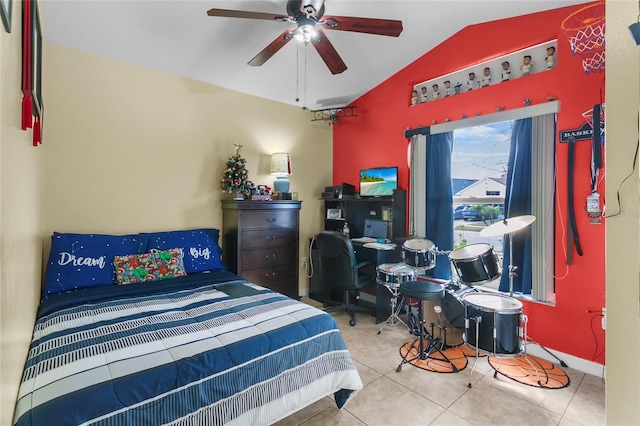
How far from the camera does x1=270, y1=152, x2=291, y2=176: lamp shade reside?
3713 mm

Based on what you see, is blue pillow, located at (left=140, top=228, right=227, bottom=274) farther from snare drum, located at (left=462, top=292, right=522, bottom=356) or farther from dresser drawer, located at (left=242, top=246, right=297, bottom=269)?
snare drum, located at (left=462, top=292, right=522, bottom=356)

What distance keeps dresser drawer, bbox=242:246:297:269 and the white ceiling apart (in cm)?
190

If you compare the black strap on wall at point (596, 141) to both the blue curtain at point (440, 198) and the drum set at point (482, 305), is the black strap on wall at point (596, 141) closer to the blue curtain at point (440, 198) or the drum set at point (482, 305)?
the drum set at point (482, 305)

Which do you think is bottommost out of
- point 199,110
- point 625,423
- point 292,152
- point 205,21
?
point 625,423

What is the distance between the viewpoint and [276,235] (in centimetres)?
347

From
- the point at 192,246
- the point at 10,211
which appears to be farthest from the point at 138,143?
the point at 10,211

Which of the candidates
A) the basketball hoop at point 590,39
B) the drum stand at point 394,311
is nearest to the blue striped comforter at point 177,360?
the drum stand at point 394,311

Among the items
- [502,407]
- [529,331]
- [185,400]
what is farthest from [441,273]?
[185,400]

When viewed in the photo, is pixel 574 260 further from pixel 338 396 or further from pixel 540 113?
pixel 338 396

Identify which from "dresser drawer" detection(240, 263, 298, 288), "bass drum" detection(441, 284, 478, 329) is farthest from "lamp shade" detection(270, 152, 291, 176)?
"bass drum" detection(441, 284, 478, 329)

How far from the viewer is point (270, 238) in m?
3.42

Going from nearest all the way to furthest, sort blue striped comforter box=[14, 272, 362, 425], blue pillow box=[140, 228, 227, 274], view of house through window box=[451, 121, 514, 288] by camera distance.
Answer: blue striped comforter box=[14, 272, 362, 425]
blue pillow box=[140, 228, 227, 274]
view of house through window box=[451, 121, 514, 288]

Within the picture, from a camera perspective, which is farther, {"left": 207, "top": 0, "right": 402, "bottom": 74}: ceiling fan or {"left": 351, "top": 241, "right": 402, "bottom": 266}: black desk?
{"left": 351, "top": 241, "right": 402, "bottom": 266}: black desk

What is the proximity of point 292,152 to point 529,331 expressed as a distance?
3.25 metres
